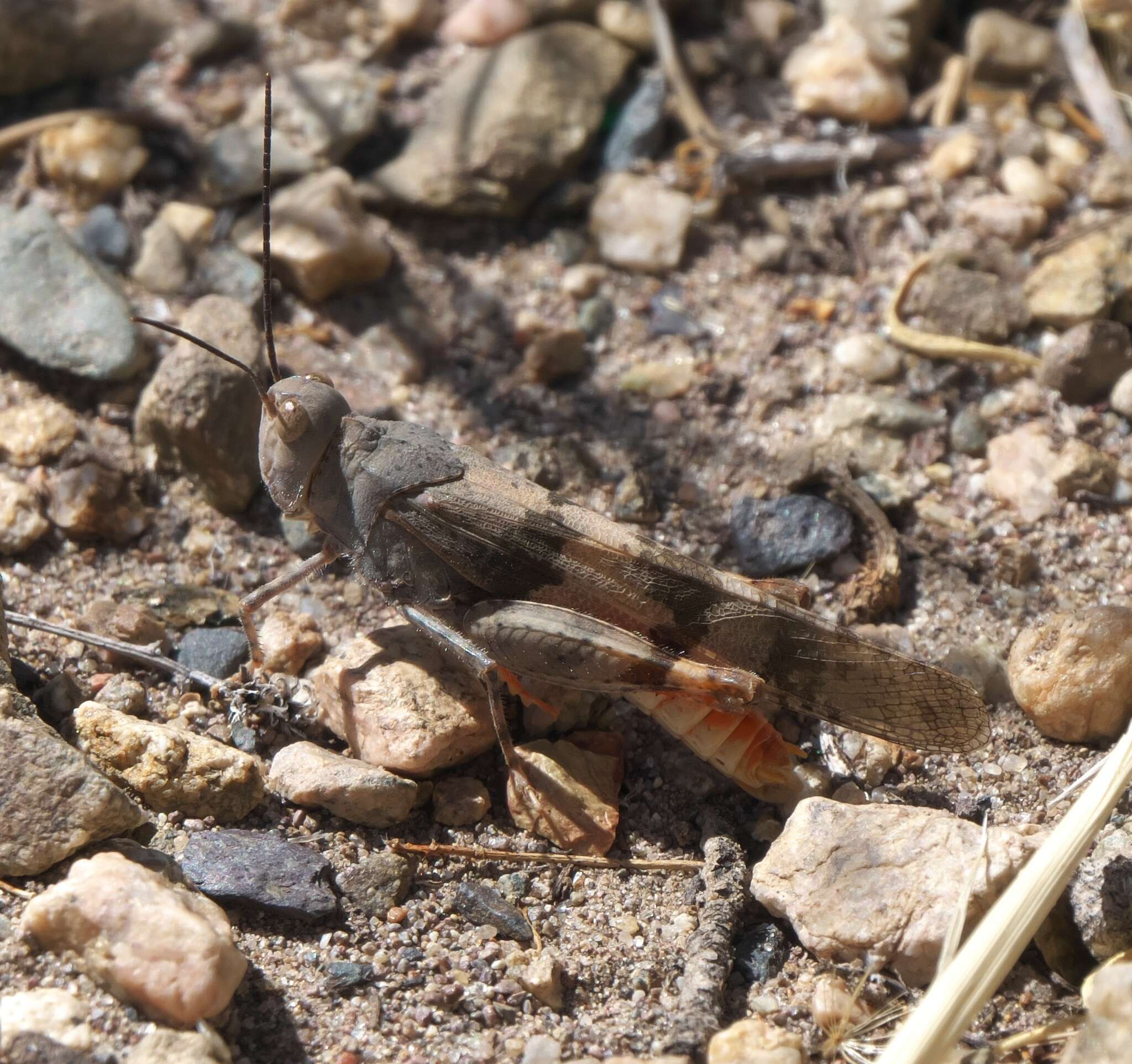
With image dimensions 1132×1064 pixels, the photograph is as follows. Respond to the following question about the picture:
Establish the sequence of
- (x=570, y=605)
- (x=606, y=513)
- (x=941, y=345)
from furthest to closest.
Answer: (x=941, y=345) → (x=606, y=513) → (x=570, y=605)

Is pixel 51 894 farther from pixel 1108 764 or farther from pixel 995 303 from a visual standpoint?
pixel 995 303

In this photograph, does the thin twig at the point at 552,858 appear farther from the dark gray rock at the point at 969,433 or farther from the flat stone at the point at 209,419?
the dark gray rock at the point at 969,433

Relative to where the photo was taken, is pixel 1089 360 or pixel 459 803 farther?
pixel 1089 360

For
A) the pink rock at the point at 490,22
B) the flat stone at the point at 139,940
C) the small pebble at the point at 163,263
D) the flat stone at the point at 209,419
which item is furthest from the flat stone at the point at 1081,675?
the pink rock at the point at 490,22

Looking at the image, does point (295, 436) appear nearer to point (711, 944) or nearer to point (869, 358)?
point (711, 944)

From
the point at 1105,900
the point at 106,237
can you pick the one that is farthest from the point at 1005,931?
the point at 106,237

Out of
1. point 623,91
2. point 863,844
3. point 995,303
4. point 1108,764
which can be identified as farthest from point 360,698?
point 623,91

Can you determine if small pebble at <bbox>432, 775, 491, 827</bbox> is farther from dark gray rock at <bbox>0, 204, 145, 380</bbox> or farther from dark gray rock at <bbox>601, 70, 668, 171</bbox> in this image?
dark gray rock at <bbox>601, 70, 668, 171</bbox>
